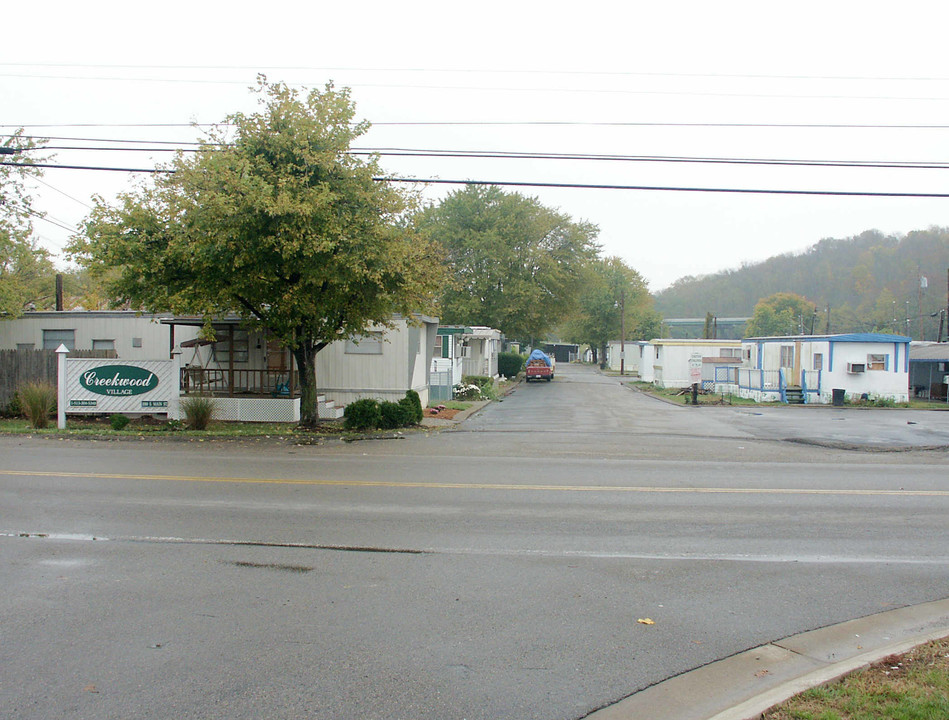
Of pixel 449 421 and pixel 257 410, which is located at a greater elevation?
pixel 257 410

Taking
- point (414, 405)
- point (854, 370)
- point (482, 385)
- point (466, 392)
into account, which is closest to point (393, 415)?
point (414, 405)

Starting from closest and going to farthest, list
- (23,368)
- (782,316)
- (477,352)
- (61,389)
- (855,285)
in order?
(61,389)
(23,368)
(477,352)
(782,316)
(855,285)

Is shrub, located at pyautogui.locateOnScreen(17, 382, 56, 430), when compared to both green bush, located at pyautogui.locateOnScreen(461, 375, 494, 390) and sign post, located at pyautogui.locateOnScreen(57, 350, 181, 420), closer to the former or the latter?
sign post, located at pyautogui.locateOnScreen(57, 350, 181, 420)

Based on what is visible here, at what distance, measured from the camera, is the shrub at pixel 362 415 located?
18.8 metres

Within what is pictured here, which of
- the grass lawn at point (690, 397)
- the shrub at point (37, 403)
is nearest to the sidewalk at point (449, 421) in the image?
the shrub at point (37, 403)

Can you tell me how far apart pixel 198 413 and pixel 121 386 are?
113 inches

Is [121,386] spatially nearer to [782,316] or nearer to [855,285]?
[782,316]

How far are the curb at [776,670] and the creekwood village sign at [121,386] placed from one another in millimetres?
18249

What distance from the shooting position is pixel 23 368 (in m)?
21.6

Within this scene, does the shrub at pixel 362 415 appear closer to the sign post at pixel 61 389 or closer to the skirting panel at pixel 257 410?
the skirting panel at pixel 257 410

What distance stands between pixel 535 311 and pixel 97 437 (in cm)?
4011

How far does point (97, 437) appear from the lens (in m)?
17.1

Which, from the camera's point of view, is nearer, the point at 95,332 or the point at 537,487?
the point at 537,487

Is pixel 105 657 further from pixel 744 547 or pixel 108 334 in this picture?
pixel 108 334
